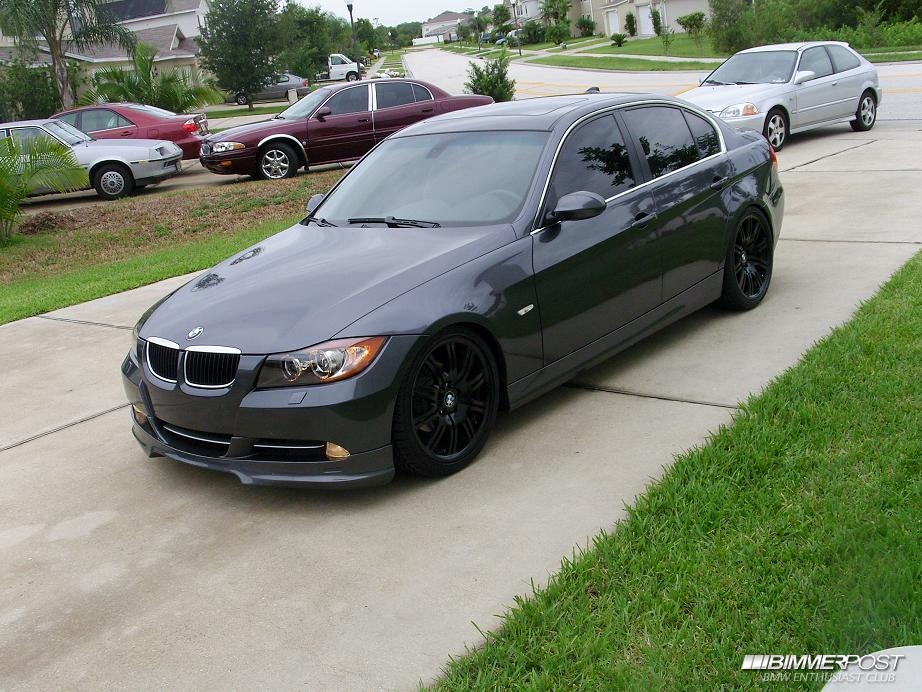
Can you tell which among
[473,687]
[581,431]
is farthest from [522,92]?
[473,687]

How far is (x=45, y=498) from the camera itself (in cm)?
491

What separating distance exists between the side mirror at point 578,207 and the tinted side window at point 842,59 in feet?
39.5

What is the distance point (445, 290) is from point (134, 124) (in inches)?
667

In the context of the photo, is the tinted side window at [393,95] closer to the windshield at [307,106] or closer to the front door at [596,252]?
the windshield at [307,106]

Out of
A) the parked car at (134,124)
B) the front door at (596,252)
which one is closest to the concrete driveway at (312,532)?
the front door at (596,252)

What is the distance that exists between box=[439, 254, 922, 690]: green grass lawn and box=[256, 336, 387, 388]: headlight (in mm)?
1264

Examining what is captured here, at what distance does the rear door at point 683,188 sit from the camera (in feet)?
19.4

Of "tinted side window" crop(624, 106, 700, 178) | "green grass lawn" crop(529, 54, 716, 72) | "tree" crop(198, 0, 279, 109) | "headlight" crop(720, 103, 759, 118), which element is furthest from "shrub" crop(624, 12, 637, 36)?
"tinted side window" crop(624, 106, 700, 178)

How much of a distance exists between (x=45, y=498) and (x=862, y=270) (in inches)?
230

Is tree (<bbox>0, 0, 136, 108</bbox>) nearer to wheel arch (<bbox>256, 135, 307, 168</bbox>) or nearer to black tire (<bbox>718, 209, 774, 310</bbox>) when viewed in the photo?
wheel arch (<bbox>256, 135, 307, 168</bbox>)

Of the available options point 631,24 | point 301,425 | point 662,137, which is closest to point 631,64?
point 631,24

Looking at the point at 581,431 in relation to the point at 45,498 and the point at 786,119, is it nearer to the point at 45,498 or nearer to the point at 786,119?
the point at 45,498

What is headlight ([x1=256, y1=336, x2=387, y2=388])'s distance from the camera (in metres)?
4.25

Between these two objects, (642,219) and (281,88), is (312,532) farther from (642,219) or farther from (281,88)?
(281,88)
